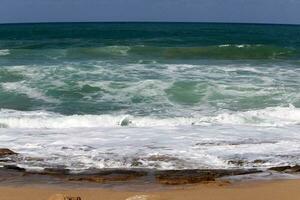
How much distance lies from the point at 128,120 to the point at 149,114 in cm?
88

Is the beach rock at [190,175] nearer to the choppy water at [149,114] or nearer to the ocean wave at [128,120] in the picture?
the choppy water at [149,114]

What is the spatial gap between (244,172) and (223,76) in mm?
10341

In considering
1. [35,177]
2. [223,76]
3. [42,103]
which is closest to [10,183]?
[35,177]

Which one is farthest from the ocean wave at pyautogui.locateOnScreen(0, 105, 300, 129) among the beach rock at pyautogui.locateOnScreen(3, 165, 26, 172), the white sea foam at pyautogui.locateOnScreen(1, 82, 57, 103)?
the beach rock at pyautogui.locateOnScreen(3, 165, 26, 172)

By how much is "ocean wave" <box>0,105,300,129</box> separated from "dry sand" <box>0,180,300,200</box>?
14.8 feet

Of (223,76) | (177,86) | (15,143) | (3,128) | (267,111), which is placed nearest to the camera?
(15,143)

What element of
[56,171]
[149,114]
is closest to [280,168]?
[56,171]

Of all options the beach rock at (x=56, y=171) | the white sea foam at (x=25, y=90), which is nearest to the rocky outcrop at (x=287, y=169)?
the beach rock at (x=56, y=171)

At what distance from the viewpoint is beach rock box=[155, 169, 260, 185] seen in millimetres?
6645

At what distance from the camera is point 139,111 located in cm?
1230

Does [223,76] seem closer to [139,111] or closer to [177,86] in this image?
[177,86]

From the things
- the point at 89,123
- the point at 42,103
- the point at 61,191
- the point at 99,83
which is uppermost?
the point at 99,83

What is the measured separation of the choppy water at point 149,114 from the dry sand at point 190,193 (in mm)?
1074

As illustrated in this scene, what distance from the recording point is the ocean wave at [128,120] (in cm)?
1091
